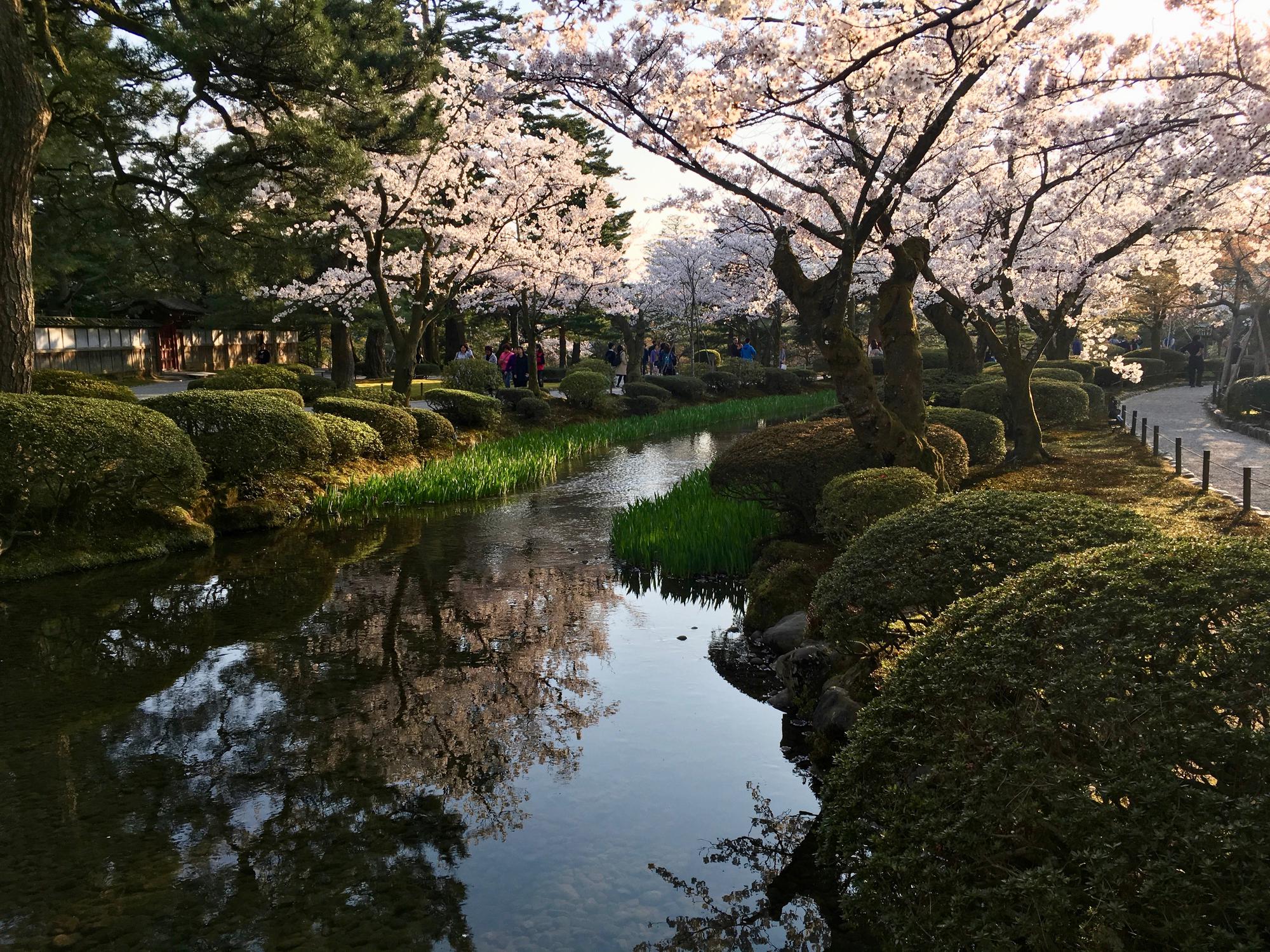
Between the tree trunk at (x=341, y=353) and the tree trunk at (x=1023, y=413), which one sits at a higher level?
the tree trunk at (x=341, y=353)

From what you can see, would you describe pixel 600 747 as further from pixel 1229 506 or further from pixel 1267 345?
pixel 1267 345

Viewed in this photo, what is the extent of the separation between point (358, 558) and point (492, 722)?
531 cm

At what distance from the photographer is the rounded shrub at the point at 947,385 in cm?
2197

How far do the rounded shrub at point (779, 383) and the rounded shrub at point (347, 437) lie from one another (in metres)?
23.9

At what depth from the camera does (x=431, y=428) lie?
18406mm

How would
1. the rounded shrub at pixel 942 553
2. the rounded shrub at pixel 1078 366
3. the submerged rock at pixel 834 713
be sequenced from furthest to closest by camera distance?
the rounded shrub at pixel 1078 366
the submerged rock at pixel 834 713
the rounded shrub at pixel 942 553

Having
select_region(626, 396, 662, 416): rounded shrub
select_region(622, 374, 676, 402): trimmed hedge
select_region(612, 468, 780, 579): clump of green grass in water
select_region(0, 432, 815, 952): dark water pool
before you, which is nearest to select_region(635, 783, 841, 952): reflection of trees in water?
select_region(0, 432, 815, 952): dark water pool

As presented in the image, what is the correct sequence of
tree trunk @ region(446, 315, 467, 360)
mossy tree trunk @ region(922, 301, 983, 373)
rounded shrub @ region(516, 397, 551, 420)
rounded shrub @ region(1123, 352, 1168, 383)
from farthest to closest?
tree trunk @ region(446, 315, 467, 360) → rounded shrub @ region(1123, 352, 1168, 383) → rounded shrub @ region(516, 397, 551, 420) → mossy tree trunk @ region(922, 301, 983, 373)

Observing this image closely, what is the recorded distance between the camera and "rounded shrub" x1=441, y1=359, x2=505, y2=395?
1032 inches

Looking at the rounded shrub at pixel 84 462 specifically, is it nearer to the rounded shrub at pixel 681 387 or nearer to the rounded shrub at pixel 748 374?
the rounded shrub at pixel 681 387

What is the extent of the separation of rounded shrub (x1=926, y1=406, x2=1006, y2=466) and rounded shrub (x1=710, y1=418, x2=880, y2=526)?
433 cm

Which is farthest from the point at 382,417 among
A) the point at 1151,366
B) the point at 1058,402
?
the point at 1151,366

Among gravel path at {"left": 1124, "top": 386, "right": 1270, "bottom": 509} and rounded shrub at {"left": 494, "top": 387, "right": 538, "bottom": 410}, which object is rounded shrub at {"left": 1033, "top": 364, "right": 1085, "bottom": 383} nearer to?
gravel path at {"left": 1124, "top": 386, "right": 1270, "bottom": 509}

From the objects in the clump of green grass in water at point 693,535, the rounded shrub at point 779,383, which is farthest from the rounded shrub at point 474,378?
the clump of green grass in water at point 693,535
